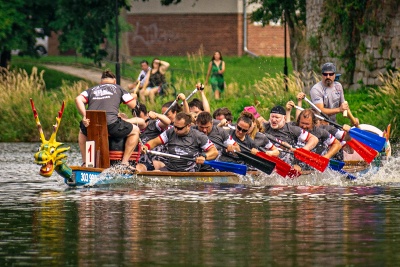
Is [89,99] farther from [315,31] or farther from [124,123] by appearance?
[315,31]

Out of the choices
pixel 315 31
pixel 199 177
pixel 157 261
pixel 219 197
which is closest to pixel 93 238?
pixel 157 261

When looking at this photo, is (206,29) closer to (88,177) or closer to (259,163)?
(259,163)

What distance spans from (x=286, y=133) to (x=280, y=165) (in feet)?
3.64

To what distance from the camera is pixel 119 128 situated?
67.7ft

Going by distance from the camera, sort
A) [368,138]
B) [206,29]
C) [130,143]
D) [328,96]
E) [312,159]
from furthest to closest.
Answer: [206,29], [328,96], [368,138], [312,159], [130,143]

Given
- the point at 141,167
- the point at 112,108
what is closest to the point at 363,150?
the point at 141,167

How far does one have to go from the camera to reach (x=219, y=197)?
18562 mm

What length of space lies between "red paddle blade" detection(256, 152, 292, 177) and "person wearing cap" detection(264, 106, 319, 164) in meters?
0.67

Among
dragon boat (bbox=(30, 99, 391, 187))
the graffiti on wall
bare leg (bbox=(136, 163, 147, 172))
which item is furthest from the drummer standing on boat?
the graffiti on wall

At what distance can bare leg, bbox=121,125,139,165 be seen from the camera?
67.9 ft

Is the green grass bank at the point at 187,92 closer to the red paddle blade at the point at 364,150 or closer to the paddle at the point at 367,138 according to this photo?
the paddle at the point at 367,138

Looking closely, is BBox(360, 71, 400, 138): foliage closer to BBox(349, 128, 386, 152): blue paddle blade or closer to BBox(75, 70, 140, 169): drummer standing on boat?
BBox(349, 128, 386, 152): blue paddle blade

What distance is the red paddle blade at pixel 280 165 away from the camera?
2090 cm

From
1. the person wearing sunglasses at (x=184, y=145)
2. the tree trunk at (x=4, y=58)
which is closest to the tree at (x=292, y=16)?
the tree trunk at (x=4, y=58)
